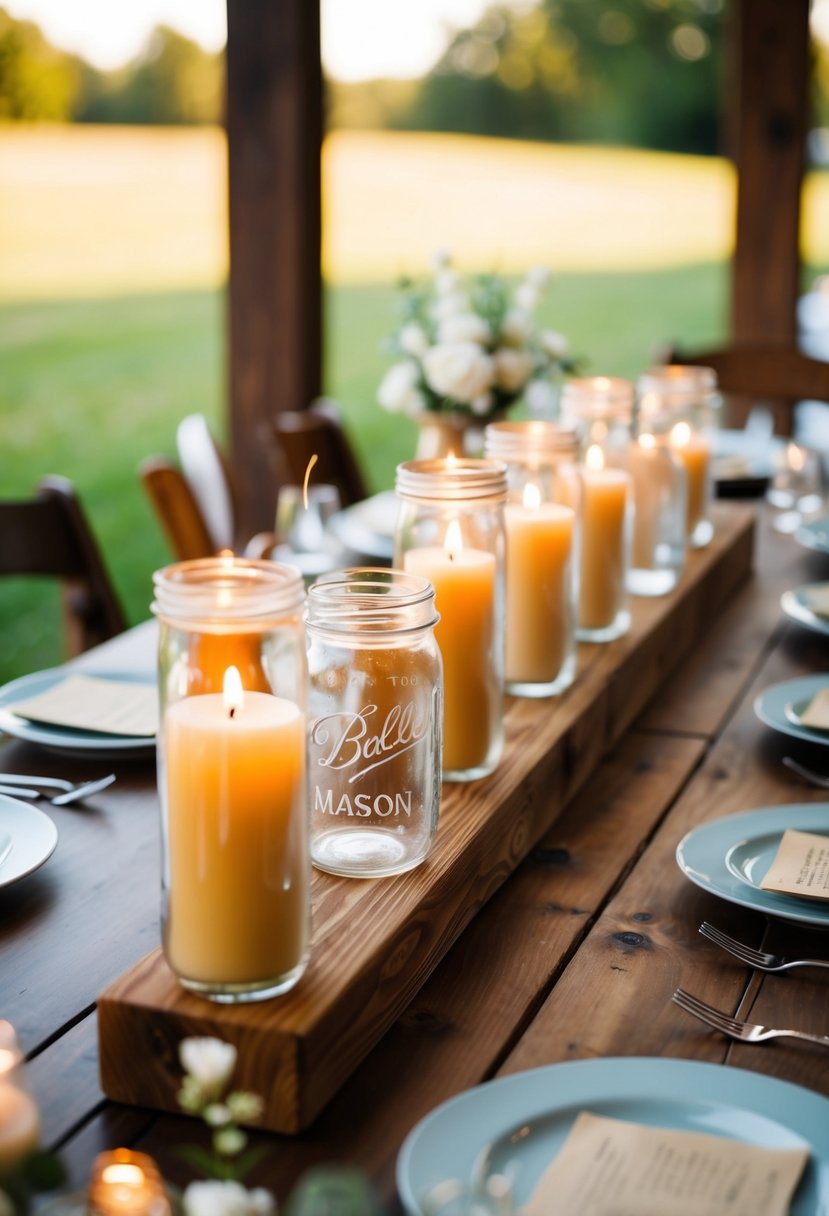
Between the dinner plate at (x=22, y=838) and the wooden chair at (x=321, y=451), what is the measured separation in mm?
1457

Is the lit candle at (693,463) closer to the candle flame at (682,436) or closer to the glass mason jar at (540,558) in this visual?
the candle flame at (682,436)

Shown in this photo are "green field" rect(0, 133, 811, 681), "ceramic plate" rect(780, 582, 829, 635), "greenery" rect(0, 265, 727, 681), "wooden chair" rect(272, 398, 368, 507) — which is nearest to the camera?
"ceramic plate" rect(780, 582, 829, 635)

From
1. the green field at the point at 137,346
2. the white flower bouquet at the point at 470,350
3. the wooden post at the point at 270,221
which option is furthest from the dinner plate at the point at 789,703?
the green field at the point at 137,346

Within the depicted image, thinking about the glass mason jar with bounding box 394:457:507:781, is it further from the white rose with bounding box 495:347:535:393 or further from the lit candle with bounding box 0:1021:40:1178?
the white rose with bounding box 495:347:535:393

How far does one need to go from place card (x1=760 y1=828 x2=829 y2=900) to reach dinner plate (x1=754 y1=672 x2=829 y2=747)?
0.22 metres

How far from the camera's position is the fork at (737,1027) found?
804mm

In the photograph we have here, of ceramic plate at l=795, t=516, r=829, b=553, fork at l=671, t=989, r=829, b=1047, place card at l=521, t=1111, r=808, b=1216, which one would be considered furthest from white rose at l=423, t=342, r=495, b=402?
place card at l=521, t=1111, r=808, b=1216

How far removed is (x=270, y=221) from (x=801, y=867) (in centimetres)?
222

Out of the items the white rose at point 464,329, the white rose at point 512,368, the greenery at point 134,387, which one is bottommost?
the greenery at point 134,387

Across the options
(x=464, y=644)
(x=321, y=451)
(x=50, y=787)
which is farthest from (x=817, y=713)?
(x=321, y=451)

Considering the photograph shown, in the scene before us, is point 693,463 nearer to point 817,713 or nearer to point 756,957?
point 817,713

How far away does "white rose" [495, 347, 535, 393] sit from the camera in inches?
79.4

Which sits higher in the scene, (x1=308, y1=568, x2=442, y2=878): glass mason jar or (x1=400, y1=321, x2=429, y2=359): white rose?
(x1=400, y1=321, x2=429, y2=359): white rose

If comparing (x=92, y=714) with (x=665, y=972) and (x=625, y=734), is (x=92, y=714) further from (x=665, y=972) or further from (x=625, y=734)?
(x=665, y=972)
